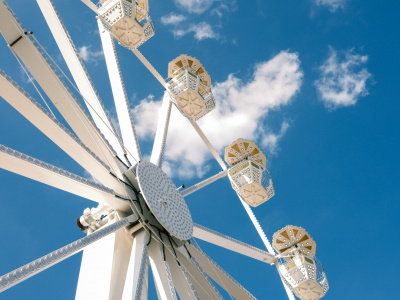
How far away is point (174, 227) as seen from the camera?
9.70 meters

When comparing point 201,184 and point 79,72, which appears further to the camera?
point 201,184

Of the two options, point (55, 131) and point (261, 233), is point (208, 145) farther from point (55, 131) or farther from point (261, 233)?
point (55, 131)

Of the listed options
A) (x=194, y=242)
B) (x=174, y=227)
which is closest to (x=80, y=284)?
(x=174, y=227)

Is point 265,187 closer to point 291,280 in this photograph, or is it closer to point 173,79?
point 291,280

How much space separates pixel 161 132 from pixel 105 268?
4578 millimetres

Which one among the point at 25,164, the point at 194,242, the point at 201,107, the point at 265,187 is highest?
the point at 201,107

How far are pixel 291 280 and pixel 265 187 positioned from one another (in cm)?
245

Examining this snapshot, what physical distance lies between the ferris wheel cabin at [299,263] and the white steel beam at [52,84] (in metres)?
5.92

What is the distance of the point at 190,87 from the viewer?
544 inches

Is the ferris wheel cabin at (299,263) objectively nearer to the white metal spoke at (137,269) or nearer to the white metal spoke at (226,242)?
the white metal spoke at (226,242)

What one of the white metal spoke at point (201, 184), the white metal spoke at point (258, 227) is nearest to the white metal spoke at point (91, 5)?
the white metal spoke at point (201, 184)

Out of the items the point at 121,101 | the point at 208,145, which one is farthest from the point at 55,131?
the point at 208,145

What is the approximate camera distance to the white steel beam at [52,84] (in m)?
8.09

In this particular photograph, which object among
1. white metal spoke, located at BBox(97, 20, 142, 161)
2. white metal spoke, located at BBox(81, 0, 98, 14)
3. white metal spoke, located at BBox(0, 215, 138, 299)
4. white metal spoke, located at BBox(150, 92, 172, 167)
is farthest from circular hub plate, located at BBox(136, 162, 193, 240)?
white metal spoke, located at BBox(81, 0, 98, 14)
